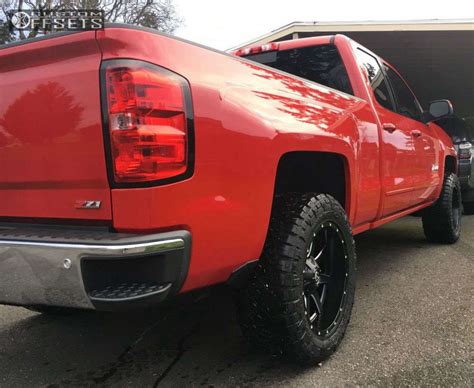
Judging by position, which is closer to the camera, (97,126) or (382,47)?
(97,126)

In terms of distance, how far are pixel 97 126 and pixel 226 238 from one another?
2.28 feet

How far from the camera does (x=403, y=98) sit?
4566 mm

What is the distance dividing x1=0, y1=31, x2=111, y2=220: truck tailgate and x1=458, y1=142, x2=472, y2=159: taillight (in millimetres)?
6342

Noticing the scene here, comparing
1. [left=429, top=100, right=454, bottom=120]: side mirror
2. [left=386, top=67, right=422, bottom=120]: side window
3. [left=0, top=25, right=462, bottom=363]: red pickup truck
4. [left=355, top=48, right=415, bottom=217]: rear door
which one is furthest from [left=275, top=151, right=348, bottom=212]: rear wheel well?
[left=429, top=100, right=454, bottom=120]: side mirror

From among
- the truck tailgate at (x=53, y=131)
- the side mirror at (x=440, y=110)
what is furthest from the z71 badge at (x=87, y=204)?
the side mirror at (x=440, y=110)

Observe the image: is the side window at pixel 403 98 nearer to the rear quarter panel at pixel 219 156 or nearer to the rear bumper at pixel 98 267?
the rear quarter panel at pixel 219 156

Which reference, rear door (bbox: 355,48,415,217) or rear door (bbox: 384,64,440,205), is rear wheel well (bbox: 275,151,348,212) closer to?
Result: rear door (bbox: 355,48,415,217)

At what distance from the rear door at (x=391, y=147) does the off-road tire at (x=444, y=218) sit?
1.16 meters

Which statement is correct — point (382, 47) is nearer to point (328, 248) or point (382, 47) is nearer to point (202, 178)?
point (328, 248)

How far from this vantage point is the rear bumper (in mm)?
1745

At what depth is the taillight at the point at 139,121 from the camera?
1.78 meters

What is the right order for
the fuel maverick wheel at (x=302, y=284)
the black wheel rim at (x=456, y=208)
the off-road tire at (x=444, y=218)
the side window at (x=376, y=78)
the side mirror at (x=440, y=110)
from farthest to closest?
the black wheel rim at (x=456, y=208), the off-road tire at (x=444, y=218), the side mirror at (x=440, y=110), the side window at (x=376, y=78), the fuel maverick wheel at (x=302, y=284)

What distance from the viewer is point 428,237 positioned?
5.52 metres

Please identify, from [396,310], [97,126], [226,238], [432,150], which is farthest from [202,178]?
A: [432,150]
